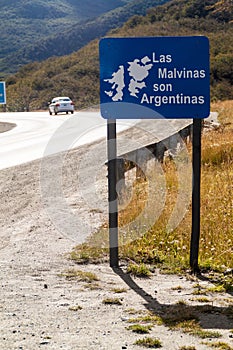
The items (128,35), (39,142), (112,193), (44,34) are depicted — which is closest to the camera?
(112,193)

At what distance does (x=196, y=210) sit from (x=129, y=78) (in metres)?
1.42

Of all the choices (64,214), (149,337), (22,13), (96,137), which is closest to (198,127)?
(149,337)

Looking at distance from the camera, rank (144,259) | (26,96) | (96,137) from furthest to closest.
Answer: (26,96) < (96,137) < (144,259)

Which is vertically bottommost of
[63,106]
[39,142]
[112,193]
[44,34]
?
[63,106]

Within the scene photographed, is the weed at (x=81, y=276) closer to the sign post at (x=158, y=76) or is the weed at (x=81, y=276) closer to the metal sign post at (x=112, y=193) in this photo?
the metal sign post at (x=112, y=193)

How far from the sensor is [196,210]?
6.57 metres

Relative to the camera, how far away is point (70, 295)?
562 cm

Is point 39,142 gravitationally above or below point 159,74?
below

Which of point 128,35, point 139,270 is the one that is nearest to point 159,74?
point 139,270

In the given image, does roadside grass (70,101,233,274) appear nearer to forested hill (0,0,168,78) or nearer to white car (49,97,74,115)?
white car (49,97,74,115)

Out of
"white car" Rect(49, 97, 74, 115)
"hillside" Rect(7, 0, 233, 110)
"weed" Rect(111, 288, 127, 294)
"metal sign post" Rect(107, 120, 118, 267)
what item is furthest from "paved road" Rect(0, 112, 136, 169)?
"hillside" Rect(7, 0, 233, 110)

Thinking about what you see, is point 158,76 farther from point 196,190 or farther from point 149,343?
point 149,343

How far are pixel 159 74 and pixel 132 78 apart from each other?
0.26 meters

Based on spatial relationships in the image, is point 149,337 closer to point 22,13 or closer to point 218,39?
point 218,39
